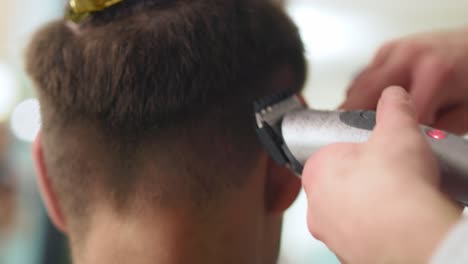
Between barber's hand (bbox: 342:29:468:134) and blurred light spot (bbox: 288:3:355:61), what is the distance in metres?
0.57

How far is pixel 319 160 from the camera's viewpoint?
1.45 ft

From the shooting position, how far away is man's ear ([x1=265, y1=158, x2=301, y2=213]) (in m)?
0.65

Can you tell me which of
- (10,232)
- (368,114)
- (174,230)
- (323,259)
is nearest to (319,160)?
(368,114)

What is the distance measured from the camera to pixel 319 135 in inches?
20.7

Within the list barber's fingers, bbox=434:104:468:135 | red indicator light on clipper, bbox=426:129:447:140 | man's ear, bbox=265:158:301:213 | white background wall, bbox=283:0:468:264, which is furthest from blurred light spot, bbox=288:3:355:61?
red indicator light on clipper, bbox=426:129:447:140

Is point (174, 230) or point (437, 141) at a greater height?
point (437, 141)

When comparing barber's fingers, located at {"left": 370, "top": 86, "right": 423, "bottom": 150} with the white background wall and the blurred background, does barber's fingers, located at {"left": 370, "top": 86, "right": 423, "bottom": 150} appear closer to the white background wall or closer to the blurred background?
the blurred background

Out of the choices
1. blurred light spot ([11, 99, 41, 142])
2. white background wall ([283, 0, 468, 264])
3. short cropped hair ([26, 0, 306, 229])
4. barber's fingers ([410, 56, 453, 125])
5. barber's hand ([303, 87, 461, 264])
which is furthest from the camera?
blurred light spot ([11, 99, 41, 142])

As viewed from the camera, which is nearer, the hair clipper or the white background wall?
the hair clipper

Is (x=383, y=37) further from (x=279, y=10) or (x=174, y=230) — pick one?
(x=174, y=230)

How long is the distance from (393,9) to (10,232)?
3.47 ft

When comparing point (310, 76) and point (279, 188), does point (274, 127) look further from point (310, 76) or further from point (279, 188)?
point (310, 76)

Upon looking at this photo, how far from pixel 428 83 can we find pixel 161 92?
0.33 m

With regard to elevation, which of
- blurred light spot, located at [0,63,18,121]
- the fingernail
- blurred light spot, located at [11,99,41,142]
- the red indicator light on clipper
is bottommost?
blurred light spot, located at [11,99,41,142]
